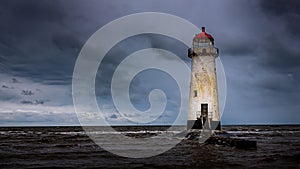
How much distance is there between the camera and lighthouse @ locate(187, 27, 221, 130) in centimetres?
2764

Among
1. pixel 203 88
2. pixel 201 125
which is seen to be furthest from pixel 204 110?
pixel 203 88

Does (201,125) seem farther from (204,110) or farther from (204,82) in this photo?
(204,82)

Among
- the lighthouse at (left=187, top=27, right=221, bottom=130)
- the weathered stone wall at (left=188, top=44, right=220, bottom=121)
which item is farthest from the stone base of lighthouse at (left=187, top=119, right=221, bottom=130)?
the weathered stone wall at (left=188, top=44, right=220, bottom=121)

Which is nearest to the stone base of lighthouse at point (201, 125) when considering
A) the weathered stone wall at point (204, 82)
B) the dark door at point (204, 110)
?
the weathered stone wall at point (204, 82)

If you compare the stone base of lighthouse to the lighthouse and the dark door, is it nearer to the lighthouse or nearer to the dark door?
the lighthouse

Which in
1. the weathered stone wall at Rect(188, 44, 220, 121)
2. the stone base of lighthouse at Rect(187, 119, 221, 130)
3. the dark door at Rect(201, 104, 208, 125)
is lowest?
the stone base of lighthouse at Rect(187, 119, 221, 130)

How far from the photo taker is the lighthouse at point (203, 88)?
27.6 m

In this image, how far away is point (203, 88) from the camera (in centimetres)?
2772

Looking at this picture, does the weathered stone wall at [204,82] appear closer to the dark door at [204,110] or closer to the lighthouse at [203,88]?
the lighthouse at [203,88]

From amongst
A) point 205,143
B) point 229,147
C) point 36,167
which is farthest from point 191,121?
point 36,167

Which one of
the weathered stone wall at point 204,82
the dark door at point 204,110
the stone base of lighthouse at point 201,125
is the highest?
the weathered stone wall at point 204,82

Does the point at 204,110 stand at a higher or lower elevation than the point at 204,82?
lower

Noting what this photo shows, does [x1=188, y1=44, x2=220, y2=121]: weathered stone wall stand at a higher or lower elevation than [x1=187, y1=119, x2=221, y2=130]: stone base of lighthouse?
higher

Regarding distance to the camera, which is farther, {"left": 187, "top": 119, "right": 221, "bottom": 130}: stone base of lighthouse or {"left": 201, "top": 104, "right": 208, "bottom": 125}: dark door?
{"left": 201, "top": 104, "right": 208, "bottom": 125}: dark door
